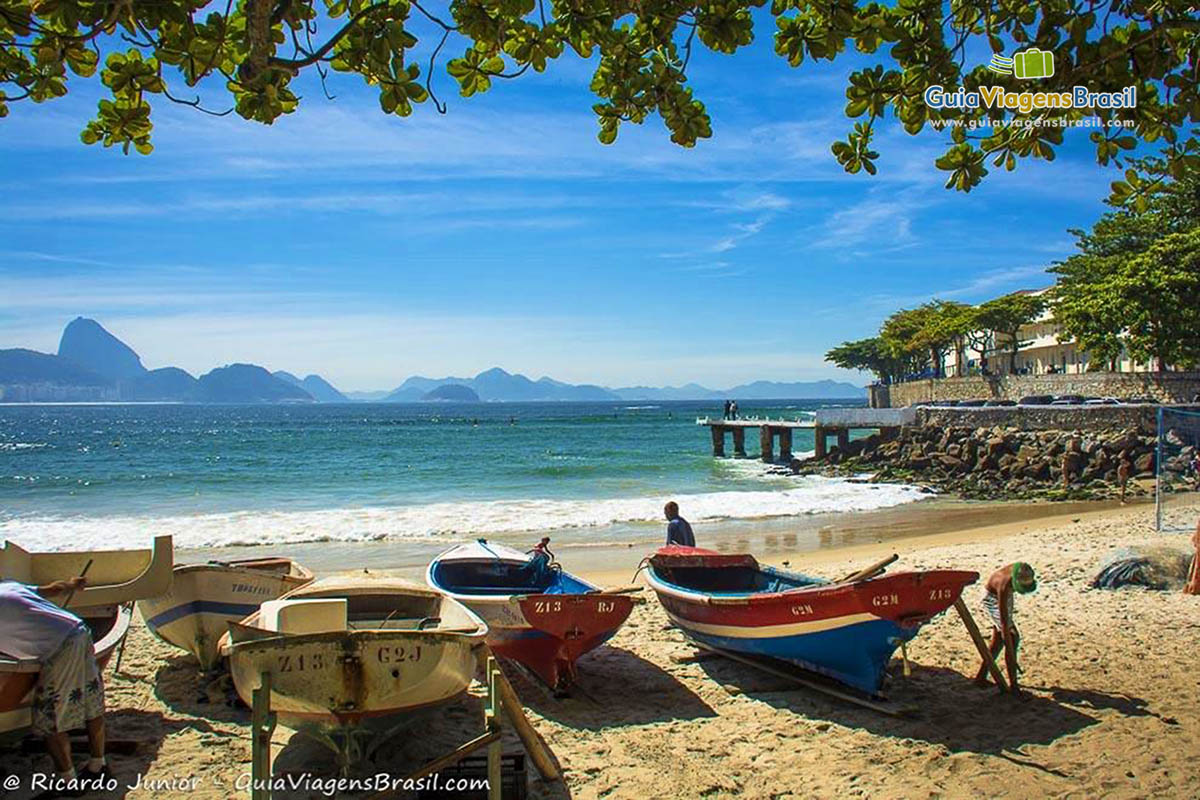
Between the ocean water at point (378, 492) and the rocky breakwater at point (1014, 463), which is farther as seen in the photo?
the rocky breakwater at point (1014, 463)

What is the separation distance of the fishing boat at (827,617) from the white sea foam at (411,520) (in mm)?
12230

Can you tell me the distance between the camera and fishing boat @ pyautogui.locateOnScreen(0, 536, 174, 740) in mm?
5113

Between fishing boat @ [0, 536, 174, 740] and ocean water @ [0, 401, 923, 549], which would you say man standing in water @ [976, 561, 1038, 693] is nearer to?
fishing boat @ [0, 536, 174, 740]

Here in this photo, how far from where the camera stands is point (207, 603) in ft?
26.2

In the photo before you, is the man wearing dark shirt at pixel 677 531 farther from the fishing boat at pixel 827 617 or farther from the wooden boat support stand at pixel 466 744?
the wooden boat support stand at pixel 466 744

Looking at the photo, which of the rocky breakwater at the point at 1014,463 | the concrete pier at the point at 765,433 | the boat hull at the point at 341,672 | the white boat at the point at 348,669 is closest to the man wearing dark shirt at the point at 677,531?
the white boat at the point at 348,669

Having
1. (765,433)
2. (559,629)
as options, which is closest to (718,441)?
(765,433)

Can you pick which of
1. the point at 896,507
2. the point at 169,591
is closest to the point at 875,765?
the point at 169,591

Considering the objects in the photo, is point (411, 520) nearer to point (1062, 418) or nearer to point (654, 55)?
point (654, 55)

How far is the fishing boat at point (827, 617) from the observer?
673 centimetres

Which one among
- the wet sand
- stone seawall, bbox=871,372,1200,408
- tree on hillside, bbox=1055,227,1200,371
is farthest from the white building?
the wet sand

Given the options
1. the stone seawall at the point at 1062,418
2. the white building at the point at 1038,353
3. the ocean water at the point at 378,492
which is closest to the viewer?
the ocean water at the point at 378,492

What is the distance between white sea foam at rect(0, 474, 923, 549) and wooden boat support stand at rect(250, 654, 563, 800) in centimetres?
1471

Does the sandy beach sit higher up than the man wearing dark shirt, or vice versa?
the man wearing dark shirt
